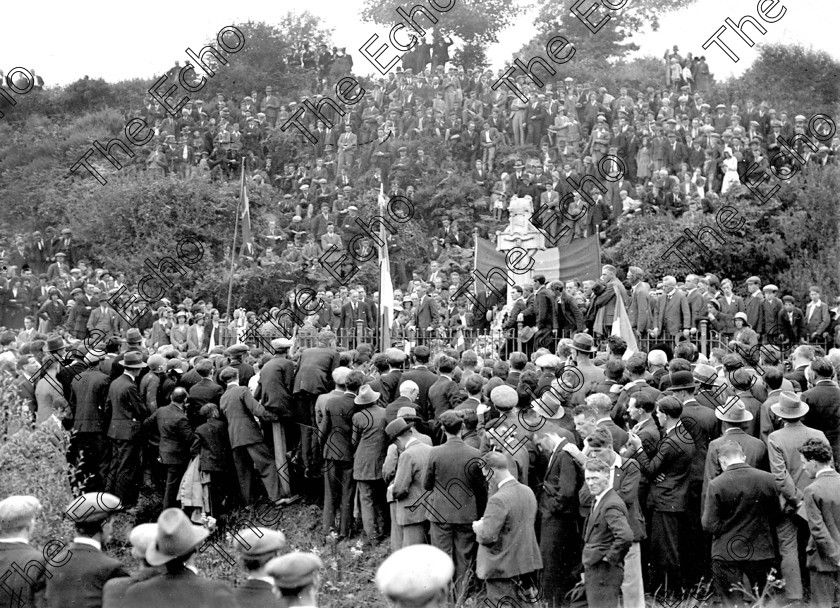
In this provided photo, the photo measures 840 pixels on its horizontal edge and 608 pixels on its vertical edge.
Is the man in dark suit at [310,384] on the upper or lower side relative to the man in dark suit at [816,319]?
lower

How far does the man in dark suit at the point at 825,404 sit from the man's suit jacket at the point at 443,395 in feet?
10.5

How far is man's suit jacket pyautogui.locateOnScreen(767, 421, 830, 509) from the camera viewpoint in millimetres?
7945

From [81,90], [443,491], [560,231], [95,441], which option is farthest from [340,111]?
[443,491]

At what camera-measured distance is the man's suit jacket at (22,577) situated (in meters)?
5.99

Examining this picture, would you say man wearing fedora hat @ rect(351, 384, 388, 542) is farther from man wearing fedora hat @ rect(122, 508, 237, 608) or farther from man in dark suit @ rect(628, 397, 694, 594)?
man wearing fedora hat @ rect(122, 508, 237, 608)

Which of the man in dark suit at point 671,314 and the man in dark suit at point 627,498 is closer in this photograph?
the man in dark suit at point 627,498

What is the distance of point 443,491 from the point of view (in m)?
8.42

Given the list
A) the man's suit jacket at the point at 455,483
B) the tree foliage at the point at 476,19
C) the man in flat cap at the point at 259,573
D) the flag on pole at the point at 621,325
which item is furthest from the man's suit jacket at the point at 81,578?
the tree foliage at the point at 476,19

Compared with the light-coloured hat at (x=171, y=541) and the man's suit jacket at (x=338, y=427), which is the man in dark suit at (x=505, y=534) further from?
the light-coloured hat at (x=171, y=541)

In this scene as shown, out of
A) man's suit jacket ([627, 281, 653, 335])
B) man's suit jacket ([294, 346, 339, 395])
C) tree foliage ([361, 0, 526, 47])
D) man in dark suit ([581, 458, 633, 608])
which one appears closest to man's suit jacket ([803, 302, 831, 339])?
man's suit jacket ([627, 281, 653, 335])

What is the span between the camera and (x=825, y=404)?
891 cm

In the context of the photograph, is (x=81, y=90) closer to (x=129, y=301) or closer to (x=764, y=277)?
(x=129, y=301)

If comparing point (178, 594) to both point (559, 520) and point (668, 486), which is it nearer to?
point (559, 520)

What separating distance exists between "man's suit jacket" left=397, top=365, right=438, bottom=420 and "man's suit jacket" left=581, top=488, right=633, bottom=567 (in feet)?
10.7
